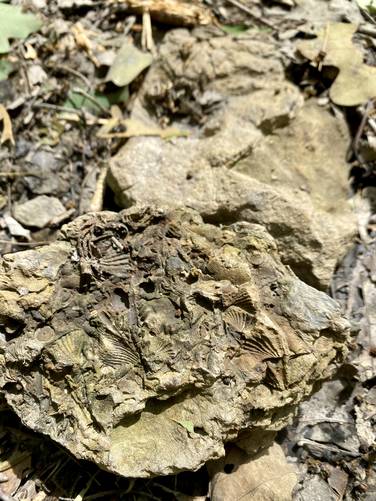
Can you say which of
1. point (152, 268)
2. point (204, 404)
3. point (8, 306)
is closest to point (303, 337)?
point (204, 404)

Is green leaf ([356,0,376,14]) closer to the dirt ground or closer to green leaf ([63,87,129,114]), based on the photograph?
the dirt ground

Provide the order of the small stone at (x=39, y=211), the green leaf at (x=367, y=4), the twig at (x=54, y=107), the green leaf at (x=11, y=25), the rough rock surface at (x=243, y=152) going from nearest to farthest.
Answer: the green leaf at (x=367, y=4)
the green leaf at (x=11, y=25)
the rough rock surface at (x=243, y=152)
the small stone at (x=39, y=211)
the twig at (x=54, y=107)

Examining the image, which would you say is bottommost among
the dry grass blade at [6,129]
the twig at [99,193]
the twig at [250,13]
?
the twig at [99,193]

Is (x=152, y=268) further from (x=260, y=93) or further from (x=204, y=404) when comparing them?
(x=260, y=93)

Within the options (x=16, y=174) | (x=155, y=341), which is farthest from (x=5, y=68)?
(x=155, y=341)

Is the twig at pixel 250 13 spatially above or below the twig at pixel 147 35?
above

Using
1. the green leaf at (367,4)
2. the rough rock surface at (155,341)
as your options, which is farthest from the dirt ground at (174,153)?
the rough rock surface at (155,341)

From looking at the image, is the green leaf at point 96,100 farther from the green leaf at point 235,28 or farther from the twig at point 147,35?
the green leaf at point 235,28

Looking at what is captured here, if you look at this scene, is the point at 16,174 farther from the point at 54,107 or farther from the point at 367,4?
the point at 367,4
